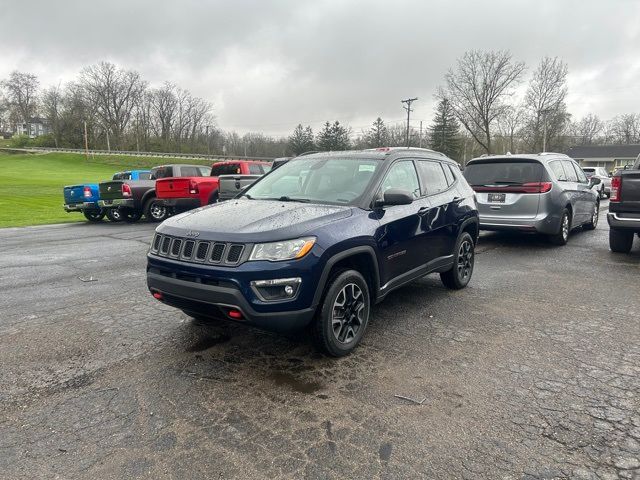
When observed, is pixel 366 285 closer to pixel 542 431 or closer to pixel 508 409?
pixel 508 409

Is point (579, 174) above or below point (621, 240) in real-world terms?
above

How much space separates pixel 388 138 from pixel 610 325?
249 feet

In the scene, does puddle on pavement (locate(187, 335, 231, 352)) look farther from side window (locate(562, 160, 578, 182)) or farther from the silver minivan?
side window (locate(562, 160, 578, 182))

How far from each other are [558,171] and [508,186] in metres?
1.35

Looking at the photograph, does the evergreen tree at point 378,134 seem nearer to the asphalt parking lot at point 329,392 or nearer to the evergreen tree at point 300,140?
the evergreen tree at point 300,140

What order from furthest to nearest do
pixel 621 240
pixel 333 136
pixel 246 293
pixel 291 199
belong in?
pixel 333 136, pixel 621 240, pixel 291 199, pixel 246 293

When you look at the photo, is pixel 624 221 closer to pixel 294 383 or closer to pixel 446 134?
pixel 294 383

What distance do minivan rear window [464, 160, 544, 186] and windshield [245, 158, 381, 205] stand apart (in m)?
5.18

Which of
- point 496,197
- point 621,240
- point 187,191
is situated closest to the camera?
point 621,240

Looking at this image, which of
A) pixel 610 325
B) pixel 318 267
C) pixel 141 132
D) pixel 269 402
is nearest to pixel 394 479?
pixel 269 402

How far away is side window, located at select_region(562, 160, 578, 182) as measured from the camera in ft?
31.4

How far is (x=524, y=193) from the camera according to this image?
8492 millimetres

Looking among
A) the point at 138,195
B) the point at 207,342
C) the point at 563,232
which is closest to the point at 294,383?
the point at 207,342

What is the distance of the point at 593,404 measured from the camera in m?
3.06
